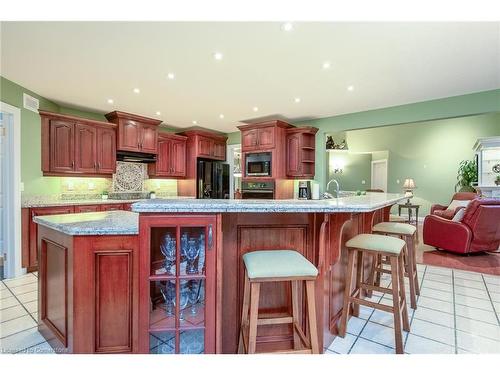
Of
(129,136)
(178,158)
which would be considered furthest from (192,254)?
(178,158)

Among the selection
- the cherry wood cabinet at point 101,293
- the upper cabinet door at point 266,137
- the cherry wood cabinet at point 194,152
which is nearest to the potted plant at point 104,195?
the cherry wood cabinet at point 194,152

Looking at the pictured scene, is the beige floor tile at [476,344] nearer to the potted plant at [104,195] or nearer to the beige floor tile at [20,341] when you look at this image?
the beige floor tile at [20,341]

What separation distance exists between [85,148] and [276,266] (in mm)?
4100

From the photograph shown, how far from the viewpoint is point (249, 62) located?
9.21 feet

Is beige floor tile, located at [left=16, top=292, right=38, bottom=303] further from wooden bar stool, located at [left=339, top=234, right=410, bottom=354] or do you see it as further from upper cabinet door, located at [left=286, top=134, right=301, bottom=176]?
upper cabinet door, located at [left=286, top=134, right=301, bottom=176]

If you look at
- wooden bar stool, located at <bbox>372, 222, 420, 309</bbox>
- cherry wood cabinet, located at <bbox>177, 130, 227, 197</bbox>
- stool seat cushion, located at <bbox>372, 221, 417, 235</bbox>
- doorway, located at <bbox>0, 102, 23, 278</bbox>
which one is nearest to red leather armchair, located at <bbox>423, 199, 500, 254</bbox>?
wooden bar stool, located at <bbox>372, 222, 420, 309</bbox>

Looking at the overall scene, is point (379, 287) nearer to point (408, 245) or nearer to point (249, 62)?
point (408, 245)

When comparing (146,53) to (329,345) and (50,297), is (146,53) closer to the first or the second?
(50,297)

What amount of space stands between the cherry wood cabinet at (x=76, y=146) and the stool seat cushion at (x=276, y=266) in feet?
12.4

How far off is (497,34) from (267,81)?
86.9 inches

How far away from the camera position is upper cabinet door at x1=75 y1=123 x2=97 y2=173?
4.10 meters

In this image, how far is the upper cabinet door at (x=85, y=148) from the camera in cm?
410

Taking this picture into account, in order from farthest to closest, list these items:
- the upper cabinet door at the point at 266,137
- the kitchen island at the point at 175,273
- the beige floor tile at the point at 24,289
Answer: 1. the upper cabinet door at the point at 266,137
2. the beige floor tile at the point at 24,289
3. the kitchen island at the point at 175,273

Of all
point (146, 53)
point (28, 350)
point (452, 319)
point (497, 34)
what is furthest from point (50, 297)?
point (497, 34)
